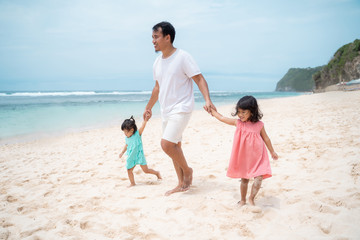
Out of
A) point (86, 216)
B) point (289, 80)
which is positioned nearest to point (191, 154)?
point (86, 216)

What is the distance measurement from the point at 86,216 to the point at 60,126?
10.4 m

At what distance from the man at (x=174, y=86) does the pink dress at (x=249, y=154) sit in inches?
21.6

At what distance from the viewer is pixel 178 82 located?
298 cm

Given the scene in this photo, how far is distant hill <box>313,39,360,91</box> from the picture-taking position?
111 feet

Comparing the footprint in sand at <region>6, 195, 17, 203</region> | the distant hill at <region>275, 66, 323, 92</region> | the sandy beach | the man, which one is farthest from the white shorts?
the distant hill at <region>275, 66, 323, 92</region>

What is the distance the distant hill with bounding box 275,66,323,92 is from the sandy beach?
97406 millimetres

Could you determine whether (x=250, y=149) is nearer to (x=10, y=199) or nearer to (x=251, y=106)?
(x=251, y=106)

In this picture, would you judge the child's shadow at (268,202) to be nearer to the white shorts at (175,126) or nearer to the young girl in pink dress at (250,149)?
the young girl in pink dress at (250,149)

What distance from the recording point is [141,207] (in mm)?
2781

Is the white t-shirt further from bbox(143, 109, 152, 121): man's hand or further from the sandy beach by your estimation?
the sandy beach

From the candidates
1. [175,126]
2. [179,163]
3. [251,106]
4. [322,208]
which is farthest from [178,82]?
[322,208]

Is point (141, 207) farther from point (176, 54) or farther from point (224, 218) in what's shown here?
point (176, 54)

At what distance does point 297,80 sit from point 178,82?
115 m

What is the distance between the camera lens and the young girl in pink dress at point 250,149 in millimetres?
2547
